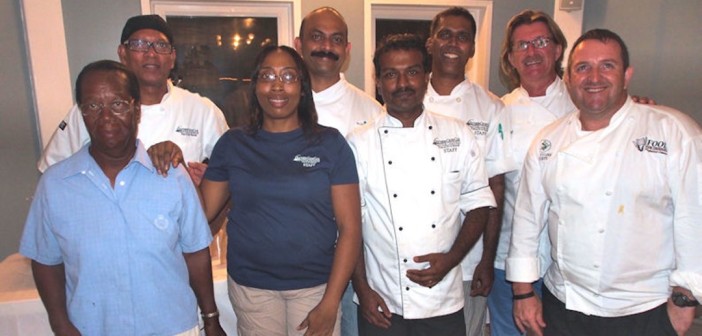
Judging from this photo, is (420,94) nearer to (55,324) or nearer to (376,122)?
(376,122)

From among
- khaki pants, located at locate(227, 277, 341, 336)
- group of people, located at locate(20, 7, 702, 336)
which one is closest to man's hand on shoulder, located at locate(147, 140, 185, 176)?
group of people, located at locate(20, 7, 702, 336)

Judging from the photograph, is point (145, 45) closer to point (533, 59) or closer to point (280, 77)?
point (280, 77)

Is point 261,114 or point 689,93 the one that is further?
point 689,93

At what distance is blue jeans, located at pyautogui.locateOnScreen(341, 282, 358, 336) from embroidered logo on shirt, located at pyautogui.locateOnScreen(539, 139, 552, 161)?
1.05 metres

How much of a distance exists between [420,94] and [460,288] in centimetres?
83

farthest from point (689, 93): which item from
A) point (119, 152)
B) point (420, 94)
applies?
point (119, 152)

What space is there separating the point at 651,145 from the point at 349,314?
1.45m

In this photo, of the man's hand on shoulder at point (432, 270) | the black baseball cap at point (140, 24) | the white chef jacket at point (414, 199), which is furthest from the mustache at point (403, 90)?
the black baseball cap at point (140, 24)

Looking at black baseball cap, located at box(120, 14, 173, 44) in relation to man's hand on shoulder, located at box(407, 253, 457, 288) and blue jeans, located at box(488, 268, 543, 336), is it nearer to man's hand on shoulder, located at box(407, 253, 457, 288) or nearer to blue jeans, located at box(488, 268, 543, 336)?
man's hand on shoulder, located at box(407, 253, 457, 288)

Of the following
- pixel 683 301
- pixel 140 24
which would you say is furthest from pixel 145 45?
pixel 683 301

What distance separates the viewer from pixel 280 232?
1686 millimetres

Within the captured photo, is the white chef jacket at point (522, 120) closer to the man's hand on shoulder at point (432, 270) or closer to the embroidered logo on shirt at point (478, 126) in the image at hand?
the embroidered logo on shirt at point (478, 126)

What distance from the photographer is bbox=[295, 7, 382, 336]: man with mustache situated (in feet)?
7.43

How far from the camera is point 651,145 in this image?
164cm
